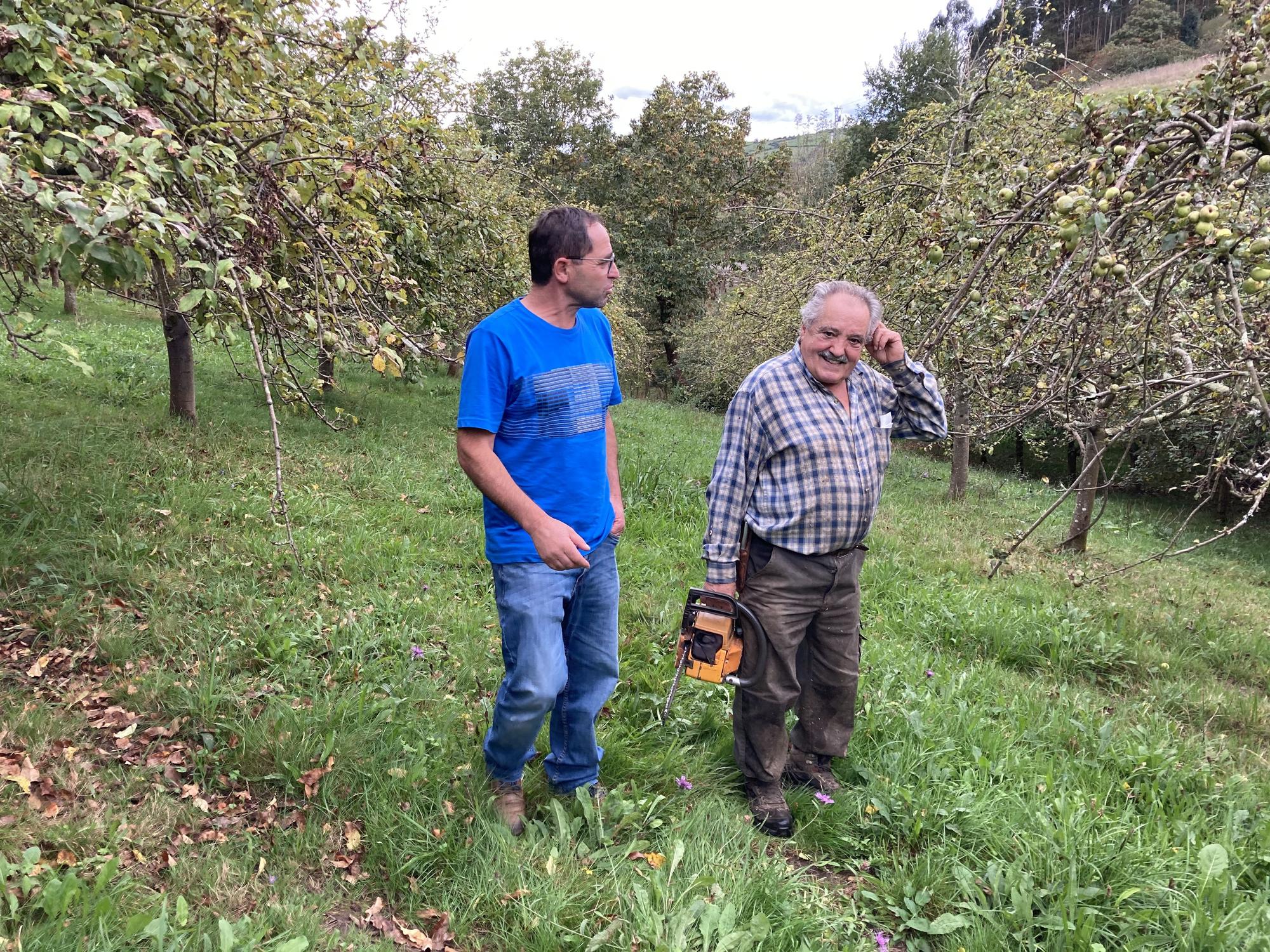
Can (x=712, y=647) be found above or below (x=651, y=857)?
above

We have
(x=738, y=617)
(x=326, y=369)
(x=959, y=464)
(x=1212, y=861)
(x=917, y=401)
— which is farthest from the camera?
(x=959, y=464)

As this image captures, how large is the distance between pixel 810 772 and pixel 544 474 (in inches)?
68.8

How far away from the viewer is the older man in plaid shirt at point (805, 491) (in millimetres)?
2711

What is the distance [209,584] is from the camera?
4.06 m

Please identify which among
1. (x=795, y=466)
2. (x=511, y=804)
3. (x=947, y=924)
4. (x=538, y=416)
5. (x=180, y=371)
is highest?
(x=180, y=371)

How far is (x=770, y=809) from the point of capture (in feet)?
9.39

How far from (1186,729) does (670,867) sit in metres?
3.14

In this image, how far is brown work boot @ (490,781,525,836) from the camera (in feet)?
8.48

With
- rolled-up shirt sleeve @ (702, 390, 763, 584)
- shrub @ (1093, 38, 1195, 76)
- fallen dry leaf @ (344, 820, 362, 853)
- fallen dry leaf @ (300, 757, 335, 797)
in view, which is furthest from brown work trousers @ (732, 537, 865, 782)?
shrub @ (1093, 38, 1195, 76)

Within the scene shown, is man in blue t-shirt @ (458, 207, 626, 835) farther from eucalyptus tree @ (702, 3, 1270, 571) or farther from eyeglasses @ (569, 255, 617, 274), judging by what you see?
→ eucalyptus tree @ (702, 3, 1270, 571)

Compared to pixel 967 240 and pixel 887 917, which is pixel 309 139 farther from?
pixel 887 917

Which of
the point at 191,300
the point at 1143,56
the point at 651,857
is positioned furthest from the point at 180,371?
the point at 1143,56

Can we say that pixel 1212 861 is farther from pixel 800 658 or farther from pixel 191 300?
pixel 191 300

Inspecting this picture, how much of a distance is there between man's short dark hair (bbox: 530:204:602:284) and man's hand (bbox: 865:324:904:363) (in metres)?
1.13
